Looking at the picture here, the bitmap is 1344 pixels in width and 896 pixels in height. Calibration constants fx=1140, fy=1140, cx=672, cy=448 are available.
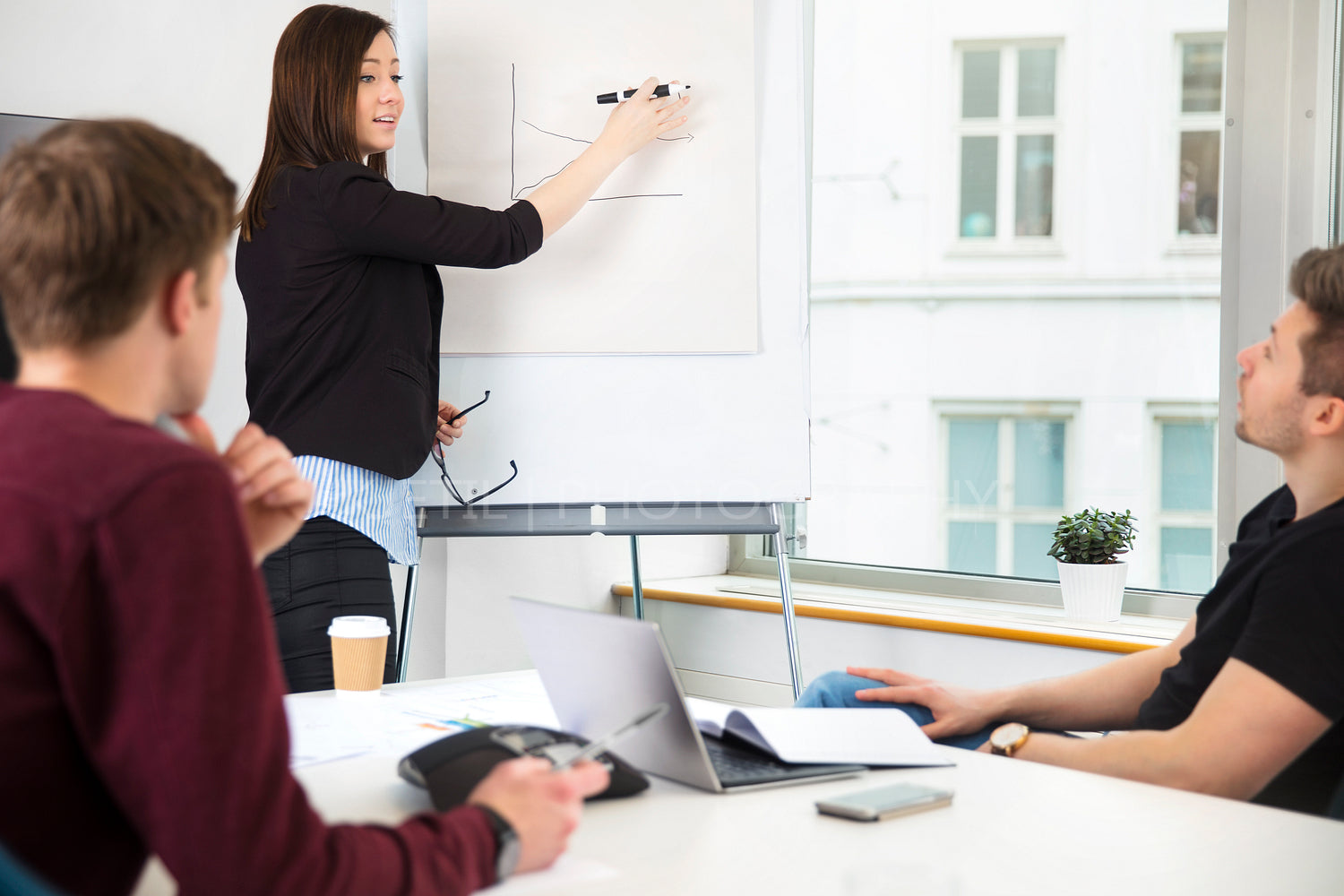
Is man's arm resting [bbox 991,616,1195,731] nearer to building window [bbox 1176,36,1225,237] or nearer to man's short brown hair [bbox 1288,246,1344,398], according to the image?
man's short brown hair [bbox 1288,246,1344,398]

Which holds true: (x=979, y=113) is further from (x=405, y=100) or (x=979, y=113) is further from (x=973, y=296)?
(x=405, y=100)

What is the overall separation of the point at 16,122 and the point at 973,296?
2189mm

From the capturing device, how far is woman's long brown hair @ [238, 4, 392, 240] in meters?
1.94

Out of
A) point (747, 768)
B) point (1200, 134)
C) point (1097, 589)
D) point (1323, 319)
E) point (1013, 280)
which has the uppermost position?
point (1200, 134)

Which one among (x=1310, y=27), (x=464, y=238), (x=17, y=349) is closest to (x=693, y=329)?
(x=464, y=238)

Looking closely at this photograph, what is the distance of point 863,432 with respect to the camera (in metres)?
3.05

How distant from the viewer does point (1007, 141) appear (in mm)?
2785

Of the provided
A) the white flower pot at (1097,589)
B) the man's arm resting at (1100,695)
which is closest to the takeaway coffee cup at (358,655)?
the man's arm resting at (1100,695)

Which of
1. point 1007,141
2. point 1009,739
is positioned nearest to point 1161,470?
point 1007,141

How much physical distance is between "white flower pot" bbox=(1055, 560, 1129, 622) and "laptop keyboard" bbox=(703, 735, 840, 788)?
1.63m

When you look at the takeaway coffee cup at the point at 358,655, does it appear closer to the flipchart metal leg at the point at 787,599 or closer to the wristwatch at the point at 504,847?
the wristwatch at the point at 504,847

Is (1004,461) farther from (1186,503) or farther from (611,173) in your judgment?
(611,173)

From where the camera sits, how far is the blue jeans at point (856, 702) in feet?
4.83

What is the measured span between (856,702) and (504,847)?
888mm
